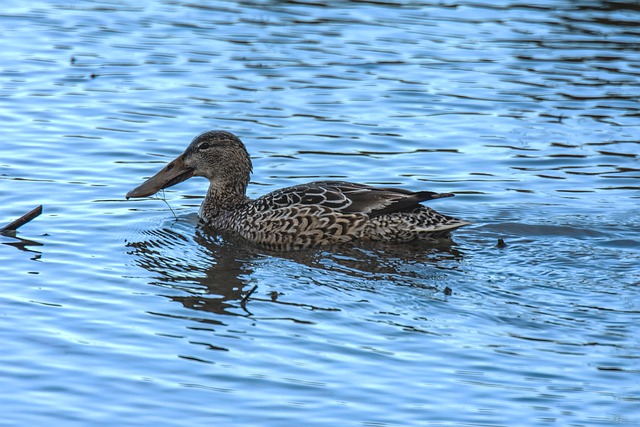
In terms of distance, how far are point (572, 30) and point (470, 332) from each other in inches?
446

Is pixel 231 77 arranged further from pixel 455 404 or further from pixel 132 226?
pixel 455 404

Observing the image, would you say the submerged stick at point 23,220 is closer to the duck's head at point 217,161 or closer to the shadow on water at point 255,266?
the shadow on water at point 255,266

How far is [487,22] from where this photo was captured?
1862 centimetres

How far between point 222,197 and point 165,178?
1.96ft

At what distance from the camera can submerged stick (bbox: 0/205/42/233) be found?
32.1 ft

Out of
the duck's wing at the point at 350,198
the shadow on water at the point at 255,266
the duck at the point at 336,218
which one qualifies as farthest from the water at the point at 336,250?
the duck's wing at the point at 350,198

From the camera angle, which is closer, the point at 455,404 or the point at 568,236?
the point at 455,404

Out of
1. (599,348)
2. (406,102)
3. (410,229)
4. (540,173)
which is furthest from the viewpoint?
(406,102)

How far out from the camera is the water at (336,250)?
22.9ft

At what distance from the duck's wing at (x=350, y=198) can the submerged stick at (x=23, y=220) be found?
6.48 feet

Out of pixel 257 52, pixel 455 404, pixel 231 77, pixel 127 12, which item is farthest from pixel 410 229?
pixel 127 12

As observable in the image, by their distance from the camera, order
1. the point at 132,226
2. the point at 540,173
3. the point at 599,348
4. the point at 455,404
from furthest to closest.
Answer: the point at 540,173, the point at 132,226, the point at 599,348, the point at 455,404

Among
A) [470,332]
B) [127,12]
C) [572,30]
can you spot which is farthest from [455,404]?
[127,12]

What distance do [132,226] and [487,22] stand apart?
9539mm
